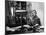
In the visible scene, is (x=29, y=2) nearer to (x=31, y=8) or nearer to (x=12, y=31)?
(x=31, y=8)

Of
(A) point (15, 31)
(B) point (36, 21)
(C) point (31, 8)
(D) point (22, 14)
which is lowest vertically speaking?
(A) point (15, 31)

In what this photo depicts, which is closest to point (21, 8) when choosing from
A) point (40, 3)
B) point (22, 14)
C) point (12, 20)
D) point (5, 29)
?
point (22, 14)

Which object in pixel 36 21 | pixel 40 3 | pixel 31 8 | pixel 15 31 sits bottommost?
pixel 15 31

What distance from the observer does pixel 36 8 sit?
152 cm

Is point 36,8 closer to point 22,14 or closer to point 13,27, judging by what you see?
point 22,14

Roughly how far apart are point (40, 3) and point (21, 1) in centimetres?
43

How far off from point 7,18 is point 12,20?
11cm

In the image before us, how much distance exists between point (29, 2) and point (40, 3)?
0.82 ft

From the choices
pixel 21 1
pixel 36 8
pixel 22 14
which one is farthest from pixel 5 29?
pixel 36 8

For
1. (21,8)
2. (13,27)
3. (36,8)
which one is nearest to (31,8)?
(36,8)

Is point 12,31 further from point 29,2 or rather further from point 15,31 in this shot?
point 29,2

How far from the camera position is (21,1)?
1.49 metres

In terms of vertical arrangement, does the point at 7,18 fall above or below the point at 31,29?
above

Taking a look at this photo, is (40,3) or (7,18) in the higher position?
(40,3)
